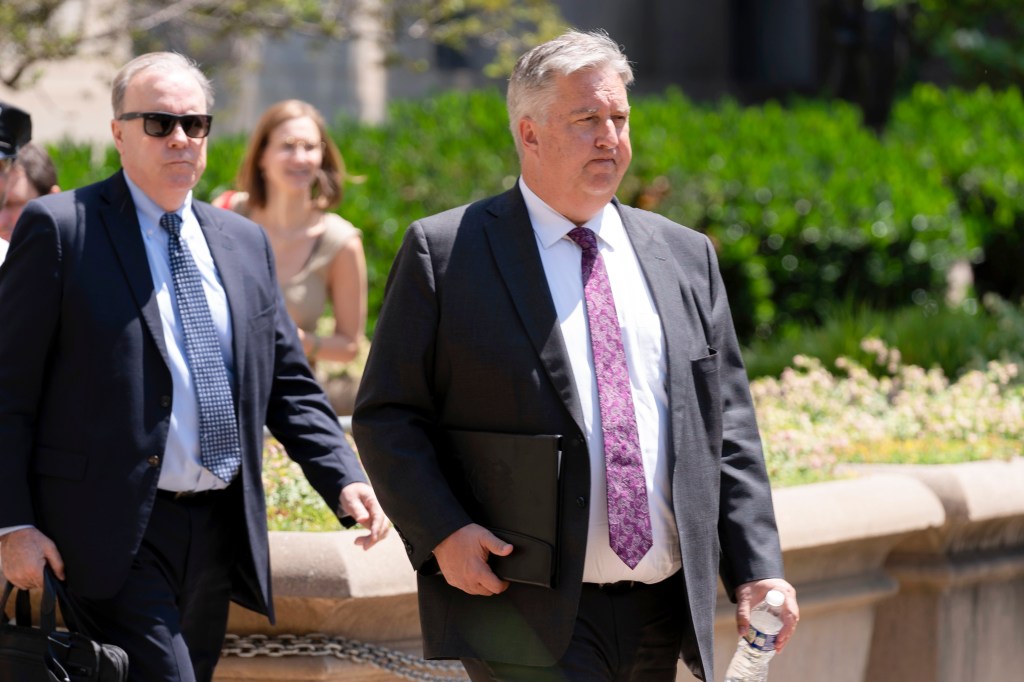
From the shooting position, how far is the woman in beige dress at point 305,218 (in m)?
6.26

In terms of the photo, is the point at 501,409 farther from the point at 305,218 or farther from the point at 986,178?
the point at 986,178

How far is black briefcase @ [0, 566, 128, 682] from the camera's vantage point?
346 cm

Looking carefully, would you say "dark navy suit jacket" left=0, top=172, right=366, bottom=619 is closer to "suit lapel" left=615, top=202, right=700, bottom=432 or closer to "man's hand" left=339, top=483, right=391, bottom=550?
"man's hand" left=339, top=483, right=391, bottom=550

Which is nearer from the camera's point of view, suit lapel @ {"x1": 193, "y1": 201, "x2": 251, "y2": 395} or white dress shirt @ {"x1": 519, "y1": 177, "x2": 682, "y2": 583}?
white dress shirt @ {"x1": 519, "y1": 177, "x2": 682, "y2": 583}

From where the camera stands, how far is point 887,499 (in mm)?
5344

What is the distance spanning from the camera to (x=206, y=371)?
3.79 m

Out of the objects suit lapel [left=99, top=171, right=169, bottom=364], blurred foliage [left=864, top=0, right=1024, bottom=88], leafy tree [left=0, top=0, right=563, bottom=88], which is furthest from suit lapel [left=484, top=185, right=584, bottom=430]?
blurred foliage [left=864, top=0, right=1024, bottom=88]

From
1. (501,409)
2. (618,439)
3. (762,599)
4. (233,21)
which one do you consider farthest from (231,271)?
(233,21)

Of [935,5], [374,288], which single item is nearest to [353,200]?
[374,288]

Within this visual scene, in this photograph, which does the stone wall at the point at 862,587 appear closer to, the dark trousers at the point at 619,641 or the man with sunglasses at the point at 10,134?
the dark trousers at the point at 619,641

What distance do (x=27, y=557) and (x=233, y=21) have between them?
218 inches

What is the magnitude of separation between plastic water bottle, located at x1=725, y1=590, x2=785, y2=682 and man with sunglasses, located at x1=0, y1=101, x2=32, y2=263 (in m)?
2.23

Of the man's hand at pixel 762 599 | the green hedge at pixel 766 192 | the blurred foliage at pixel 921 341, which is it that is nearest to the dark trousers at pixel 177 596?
the man's hand at pixel 762 599

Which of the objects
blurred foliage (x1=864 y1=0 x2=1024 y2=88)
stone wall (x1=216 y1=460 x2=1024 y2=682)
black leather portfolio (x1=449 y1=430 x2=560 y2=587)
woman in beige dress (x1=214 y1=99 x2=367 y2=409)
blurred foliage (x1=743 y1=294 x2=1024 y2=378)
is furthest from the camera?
blurred foliage (x1=864 y1=0 x2=1024 y2=88)
